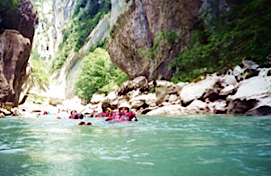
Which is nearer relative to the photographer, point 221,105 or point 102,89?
point 221,105

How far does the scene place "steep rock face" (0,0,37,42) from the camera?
21.3 m

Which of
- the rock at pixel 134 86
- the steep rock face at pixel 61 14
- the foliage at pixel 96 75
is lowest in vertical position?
the rock at pixel 134 86

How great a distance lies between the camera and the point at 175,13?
22688 mm

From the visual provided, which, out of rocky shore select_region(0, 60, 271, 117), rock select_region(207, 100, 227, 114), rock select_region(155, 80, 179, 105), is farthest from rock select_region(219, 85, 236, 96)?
rock select_region(155, 80, 179, 105)

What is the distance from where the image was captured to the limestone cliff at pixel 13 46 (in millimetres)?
19812

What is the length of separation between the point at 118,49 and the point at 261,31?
1720 centimetres

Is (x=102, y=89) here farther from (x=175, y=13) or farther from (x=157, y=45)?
(x=175, y=13)

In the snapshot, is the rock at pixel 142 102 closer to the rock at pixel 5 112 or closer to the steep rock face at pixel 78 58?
the rock at pixel 5 112

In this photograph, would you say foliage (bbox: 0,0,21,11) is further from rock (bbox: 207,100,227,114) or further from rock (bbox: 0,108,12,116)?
rock (bbox: 207,100,227,114)

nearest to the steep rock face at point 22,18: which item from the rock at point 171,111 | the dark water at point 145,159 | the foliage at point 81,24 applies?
the rock at point 171,111

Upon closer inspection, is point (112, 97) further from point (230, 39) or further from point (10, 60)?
point (230, 39)

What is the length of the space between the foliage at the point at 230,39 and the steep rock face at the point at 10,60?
13475mm

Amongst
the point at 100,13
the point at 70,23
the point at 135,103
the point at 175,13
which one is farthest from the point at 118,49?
the point at 70,23

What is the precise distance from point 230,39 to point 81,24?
40502 millimetres
